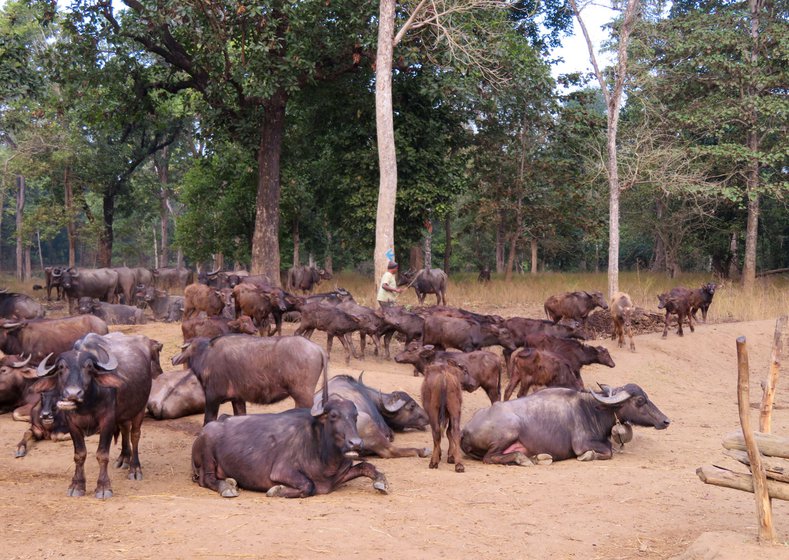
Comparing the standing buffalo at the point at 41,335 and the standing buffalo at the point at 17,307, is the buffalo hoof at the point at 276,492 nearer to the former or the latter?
the standing buffalo at the point at 41,335

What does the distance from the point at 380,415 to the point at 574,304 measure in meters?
9.45

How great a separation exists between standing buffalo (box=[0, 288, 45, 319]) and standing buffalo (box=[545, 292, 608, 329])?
1157 cm

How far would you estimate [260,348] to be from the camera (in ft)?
31.2

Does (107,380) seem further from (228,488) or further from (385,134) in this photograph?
(385,134)

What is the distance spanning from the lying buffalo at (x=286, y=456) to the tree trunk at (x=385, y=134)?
11.5 metres

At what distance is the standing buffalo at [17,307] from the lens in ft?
54.9

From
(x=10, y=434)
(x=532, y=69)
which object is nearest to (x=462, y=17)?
(x=532, y=69)

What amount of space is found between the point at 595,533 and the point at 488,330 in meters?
7.92

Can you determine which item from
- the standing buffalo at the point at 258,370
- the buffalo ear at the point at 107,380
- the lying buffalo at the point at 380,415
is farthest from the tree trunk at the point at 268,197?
the buffalo ear at the point at 107,380

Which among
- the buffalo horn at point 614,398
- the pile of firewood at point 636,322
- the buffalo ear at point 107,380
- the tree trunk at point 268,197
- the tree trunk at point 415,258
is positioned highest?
the tree trunk at point 268,197

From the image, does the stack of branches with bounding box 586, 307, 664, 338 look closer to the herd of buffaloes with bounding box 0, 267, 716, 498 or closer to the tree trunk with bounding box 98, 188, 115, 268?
the herd of buffaloes with bounding box 0, 267, 716, 498

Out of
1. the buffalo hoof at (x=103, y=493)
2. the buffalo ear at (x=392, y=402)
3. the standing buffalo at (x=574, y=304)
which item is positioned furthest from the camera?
the standing buffalo at (x=574, y=304)

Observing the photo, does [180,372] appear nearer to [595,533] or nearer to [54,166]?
[595,533]

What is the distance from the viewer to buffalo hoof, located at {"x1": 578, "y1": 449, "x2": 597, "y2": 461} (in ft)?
30.3
